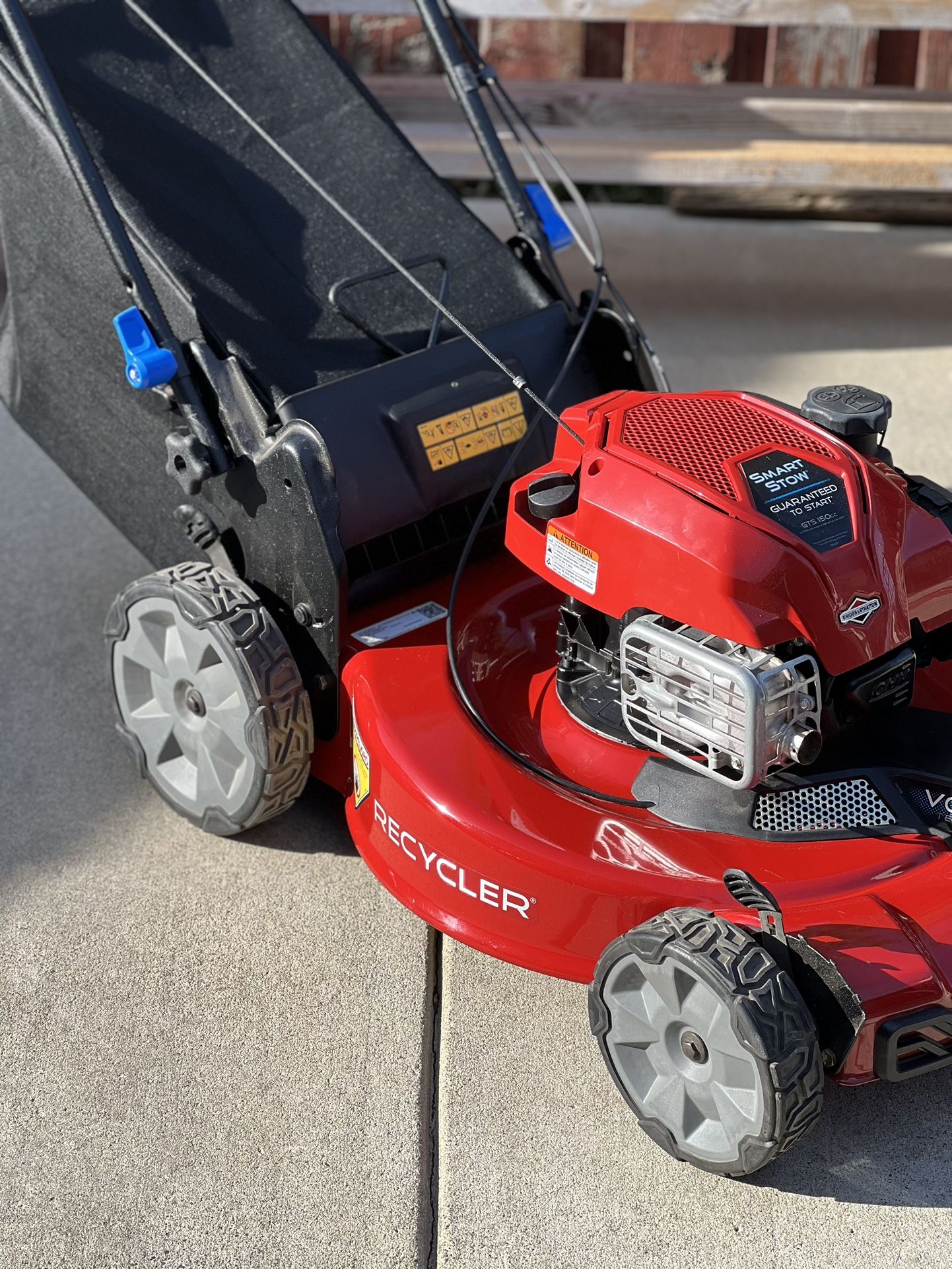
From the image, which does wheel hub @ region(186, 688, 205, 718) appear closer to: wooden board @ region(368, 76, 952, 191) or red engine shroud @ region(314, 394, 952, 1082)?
red engine shroud @ region(314, 394, 952, 1082)

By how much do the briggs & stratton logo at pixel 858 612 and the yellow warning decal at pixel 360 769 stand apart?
657 mm

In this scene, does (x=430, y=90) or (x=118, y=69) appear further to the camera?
(x=430, y=90)

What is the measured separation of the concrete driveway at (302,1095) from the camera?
161 centimetres

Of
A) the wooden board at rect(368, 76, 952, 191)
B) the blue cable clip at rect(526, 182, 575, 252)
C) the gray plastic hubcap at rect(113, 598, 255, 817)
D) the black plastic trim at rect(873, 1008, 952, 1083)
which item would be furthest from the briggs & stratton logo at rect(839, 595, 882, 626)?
the wooden board at rect(368, 76, 952, 191)

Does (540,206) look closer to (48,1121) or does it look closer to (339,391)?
(339,391)

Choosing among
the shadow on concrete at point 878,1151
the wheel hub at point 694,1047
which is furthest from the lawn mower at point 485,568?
the shadow on concrete at point 878,1151

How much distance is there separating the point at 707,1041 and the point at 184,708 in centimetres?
95

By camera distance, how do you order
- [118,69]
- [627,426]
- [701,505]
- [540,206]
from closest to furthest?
[701,505] → [627,426] → [118,69] → [540,206]

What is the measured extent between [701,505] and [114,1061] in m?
1.01

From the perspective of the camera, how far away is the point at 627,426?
5.91 feet

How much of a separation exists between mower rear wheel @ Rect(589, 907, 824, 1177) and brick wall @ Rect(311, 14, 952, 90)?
3.65 meters

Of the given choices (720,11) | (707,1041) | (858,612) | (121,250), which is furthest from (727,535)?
(720,11)

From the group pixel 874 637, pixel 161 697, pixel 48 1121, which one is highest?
pixel 874 637

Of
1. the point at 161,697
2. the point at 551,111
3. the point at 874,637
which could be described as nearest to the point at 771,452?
the point at 874,637
